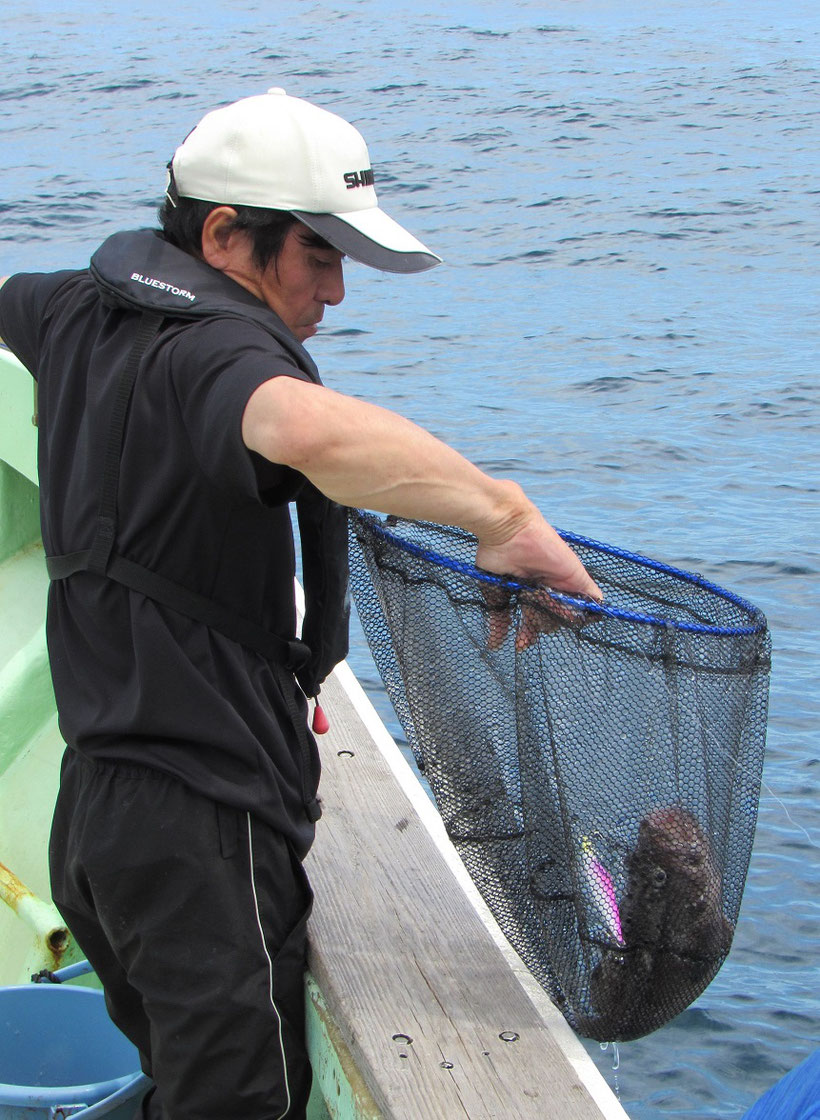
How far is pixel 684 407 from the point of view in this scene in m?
9.83

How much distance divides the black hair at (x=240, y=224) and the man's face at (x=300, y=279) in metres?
0.02

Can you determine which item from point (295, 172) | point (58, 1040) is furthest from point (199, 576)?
point (58, 1040)

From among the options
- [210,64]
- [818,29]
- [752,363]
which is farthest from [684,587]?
[818,29]

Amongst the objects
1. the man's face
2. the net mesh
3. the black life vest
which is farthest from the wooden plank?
the man's face

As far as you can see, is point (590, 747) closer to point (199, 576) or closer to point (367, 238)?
point (199, 576)

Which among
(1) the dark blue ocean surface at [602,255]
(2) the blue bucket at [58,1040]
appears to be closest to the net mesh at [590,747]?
(2) the blue bucket at [58,1040]

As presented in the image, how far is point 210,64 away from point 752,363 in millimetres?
17699

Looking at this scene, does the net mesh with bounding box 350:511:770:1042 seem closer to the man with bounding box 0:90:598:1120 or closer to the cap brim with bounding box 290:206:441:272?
the man with bounding box 0:90:598:1120

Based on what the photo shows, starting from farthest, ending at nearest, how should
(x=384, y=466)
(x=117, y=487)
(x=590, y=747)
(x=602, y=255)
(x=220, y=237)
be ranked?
(x=602, y=255) → (x=590, y=747) → (x=220, y=237) → (x=117, y=487) → (x=384, y=466)

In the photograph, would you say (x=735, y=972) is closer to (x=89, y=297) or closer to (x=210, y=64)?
(x=89, y=297)

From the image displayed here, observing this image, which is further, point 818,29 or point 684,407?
point 818,29

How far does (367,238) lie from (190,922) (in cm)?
118

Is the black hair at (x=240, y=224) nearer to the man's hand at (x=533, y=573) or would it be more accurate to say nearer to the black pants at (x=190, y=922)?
the man's hand at (x=533, y=573)

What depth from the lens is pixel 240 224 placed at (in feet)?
7.28
